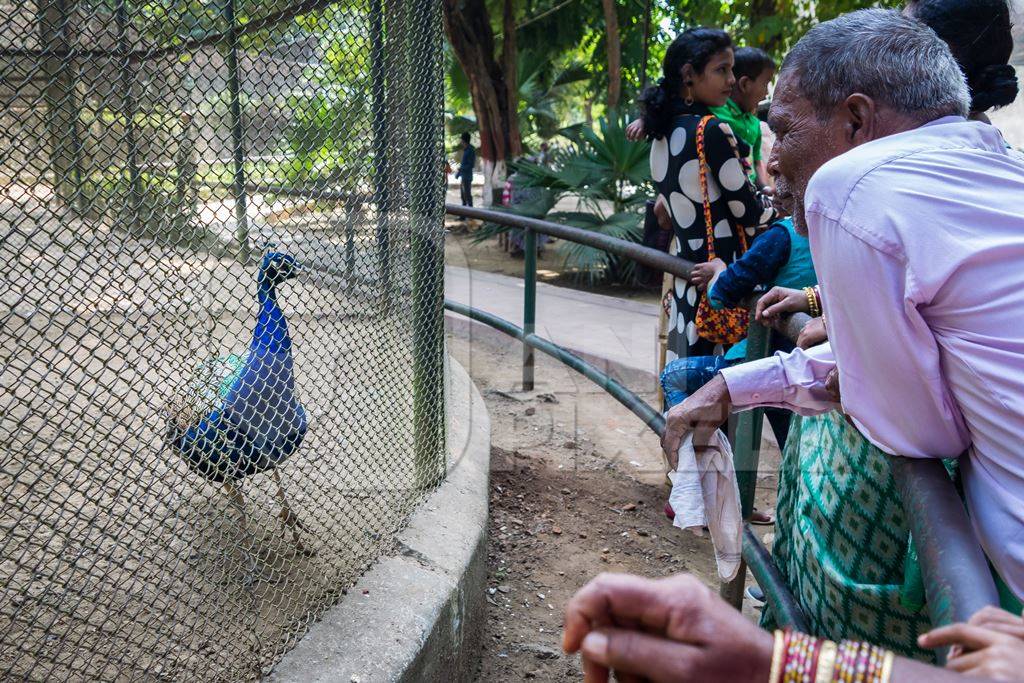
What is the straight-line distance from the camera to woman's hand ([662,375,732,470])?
177 centimetres

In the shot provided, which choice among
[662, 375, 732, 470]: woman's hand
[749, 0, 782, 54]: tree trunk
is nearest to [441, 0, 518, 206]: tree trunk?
[749, 0, 782, 54]: tree trunk

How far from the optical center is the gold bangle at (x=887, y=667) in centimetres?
67

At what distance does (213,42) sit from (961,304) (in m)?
1.32

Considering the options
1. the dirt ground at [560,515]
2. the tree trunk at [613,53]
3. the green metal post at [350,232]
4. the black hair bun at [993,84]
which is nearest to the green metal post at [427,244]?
the green metal post at [350,232]

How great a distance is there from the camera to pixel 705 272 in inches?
103

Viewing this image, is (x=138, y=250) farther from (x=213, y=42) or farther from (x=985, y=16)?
(x=985, y=16)

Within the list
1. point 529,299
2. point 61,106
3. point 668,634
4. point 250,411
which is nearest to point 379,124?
point 250,411

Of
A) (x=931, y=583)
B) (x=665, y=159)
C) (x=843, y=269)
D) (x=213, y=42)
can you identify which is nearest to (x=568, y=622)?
(x=931, y=583)

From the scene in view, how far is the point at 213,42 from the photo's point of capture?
1.54 m

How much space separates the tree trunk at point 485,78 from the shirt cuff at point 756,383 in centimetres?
1008

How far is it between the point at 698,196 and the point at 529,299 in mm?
1644

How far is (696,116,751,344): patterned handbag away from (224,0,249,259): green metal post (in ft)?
5.22

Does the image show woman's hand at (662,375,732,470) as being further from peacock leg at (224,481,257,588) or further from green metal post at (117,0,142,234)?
green metal post at (117,0,142,234)

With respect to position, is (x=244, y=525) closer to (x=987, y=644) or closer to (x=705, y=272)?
(x=705, y=272)
